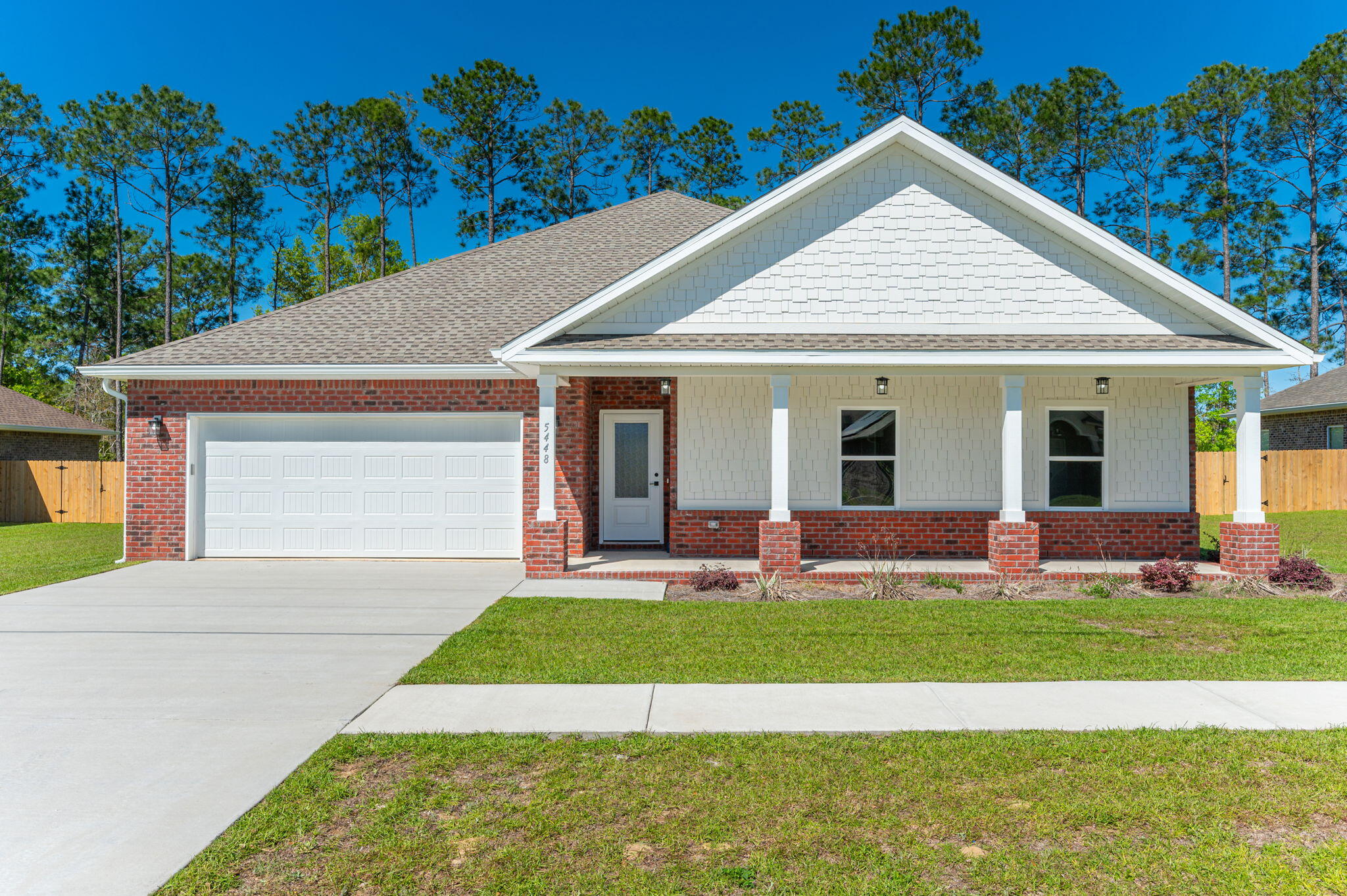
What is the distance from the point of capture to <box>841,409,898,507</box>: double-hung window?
41.0 ft

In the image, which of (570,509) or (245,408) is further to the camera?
(245,408)

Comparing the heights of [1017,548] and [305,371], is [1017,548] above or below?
below

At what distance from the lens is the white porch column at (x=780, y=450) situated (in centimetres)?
1089

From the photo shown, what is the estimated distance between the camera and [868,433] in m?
12.5

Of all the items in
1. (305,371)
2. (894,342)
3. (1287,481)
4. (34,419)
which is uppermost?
(894,342)

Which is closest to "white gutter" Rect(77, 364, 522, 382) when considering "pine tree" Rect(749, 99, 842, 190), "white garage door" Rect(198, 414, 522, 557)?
"white garage door" Rect(198, 414, 522, 557)

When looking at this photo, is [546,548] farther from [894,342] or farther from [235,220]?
[235,220]

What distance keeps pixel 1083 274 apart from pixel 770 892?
1048cm

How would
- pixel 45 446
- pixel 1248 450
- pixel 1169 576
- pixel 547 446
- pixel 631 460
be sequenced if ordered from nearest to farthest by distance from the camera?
pixel 1169 576 < pixel 1248 450 < pixel 547 446 < pixel 631 460 < pixel 45 446

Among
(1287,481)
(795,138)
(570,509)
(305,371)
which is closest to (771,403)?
(570,509)

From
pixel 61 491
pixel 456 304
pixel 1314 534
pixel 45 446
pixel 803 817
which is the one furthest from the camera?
pixel 45 446

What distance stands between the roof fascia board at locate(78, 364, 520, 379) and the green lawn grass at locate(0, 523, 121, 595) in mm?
2978

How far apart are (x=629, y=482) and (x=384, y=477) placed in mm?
3959

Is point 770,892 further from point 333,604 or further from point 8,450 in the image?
point 8,450
